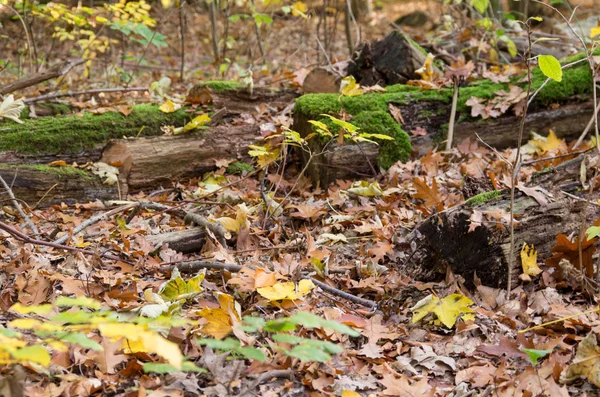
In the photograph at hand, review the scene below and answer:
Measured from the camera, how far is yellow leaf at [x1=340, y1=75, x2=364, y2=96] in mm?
4934

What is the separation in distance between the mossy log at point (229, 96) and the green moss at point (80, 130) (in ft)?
0.98

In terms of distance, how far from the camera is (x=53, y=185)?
4543 mm

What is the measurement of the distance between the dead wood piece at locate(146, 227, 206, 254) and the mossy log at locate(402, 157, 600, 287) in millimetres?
1382

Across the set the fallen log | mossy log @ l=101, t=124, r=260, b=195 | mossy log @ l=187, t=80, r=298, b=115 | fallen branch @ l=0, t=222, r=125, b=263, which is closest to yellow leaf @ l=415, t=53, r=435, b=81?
the fallen log

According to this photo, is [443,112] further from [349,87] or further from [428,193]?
[428,193]

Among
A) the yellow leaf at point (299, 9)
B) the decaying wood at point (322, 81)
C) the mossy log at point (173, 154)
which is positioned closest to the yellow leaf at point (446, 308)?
the mossy log at point (173, 154)

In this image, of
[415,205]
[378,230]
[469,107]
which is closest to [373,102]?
[469,107]

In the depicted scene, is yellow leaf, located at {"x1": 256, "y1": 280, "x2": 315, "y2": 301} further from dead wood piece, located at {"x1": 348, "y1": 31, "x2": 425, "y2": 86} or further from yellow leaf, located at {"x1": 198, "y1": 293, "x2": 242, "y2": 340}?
dead wood piece, located at {"x1": 348, "y1": 31, "x2": 425, "y2": 86}

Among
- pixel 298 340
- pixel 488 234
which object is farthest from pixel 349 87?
pixel 298 340

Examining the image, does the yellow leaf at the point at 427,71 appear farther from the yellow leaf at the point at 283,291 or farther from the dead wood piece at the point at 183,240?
the yellow leaf at the point at 283,291

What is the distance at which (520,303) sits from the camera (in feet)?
9.25

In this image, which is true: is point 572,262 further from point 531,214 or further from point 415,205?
point 415,205

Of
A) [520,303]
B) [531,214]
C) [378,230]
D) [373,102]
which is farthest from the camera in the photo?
[373,102]

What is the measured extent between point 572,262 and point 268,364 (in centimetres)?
181
